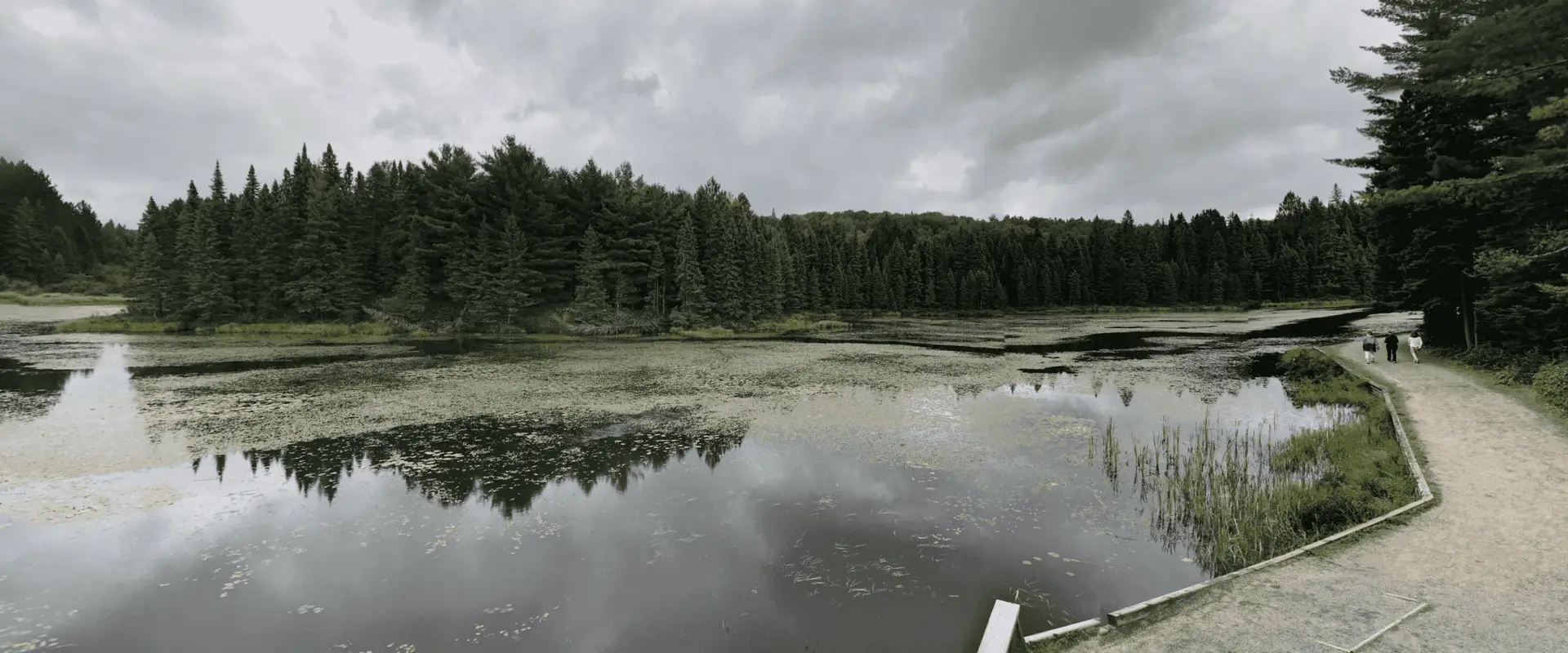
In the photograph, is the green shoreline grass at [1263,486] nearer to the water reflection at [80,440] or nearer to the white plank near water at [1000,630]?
the white plank near water at [1000,630]

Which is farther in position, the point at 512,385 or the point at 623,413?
the point at 512,385

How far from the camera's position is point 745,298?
181 feet

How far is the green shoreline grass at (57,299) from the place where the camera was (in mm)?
71500

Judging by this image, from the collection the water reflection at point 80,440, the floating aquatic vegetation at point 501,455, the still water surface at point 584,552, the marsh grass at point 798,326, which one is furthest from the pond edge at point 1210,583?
the marsh grass at point 798,326

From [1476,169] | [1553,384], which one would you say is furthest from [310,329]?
[1476,169]

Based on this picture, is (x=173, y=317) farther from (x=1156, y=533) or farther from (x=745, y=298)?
(x=1156, y=533)

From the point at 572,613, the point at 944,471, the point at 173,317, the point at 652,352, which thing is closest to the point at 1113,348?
the point at 652,352

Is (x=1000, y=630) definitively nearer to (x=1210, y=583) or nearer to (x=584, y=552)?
(x=1210, y=583)

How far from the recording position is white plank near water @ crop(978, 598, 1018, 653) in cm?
440

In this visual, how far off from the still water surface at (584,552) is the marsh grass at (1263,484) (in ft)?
1.78

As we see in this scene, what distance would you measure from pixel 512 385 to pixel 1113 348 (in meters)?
30.7

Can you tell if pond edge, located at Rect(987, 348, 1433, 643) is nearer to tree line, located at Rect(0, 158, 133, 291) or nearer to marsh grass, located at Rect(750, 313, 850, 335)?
marsh grass, located at Rect(750, 313, 850, 335)

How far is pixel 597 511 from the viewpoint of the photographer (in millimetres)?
9016

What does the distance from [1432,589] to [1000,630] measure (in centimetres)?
423
